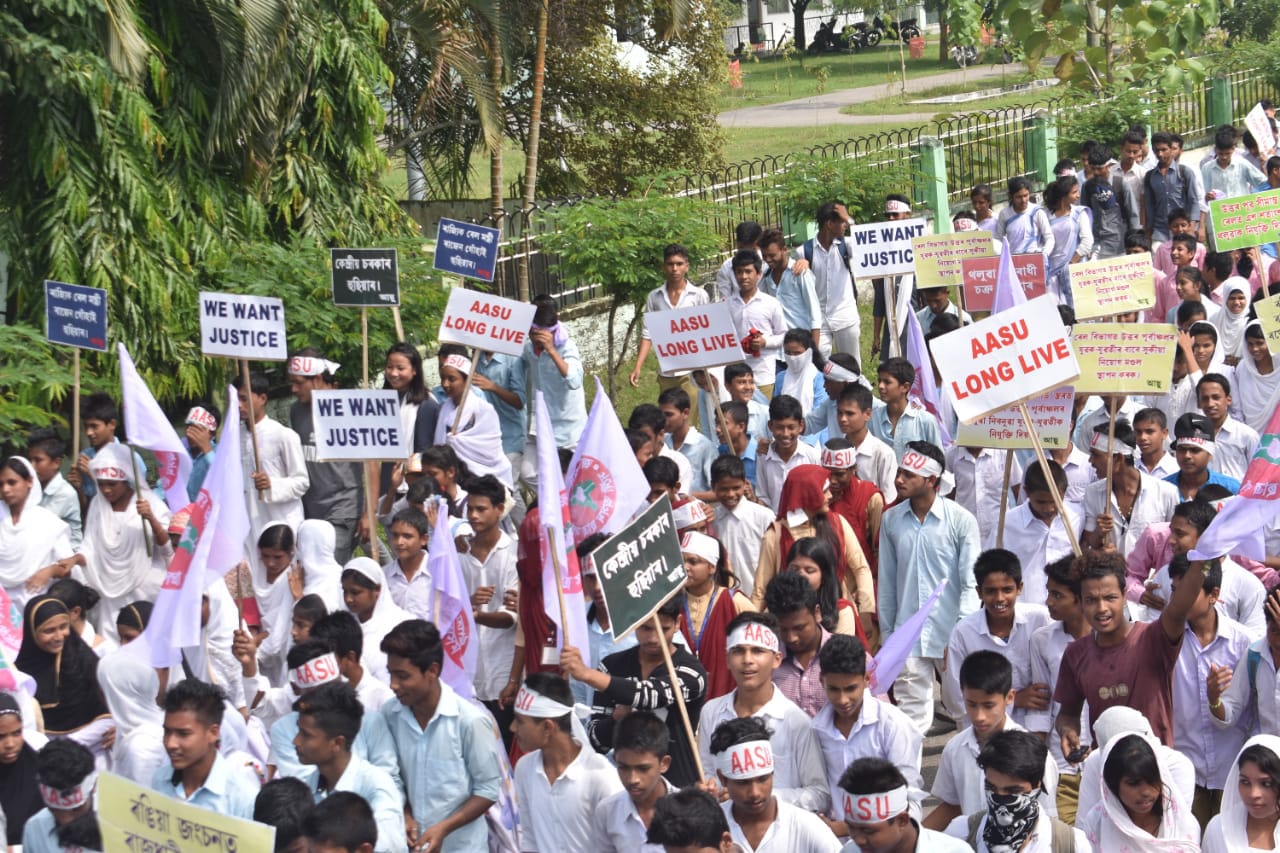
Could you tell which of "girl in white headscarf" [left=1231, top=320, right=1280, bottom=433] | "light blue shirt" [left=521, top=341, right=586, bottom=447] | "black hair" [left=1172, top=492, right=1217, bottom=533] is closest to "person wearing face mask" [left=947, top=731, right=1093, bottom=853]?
"black hair" [left=1172, top=492, right=1217, bottom=533]

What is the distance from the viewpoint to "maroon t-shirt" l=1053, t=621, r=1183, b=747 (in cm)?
679

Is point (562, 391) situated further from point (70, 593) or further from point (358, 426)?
point (70, 593)

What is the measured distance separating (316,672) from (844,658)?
1.97 meters

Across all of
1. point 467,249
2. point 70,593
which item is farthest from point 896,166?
point 70,593

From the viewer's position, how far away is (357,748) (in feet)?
21.7

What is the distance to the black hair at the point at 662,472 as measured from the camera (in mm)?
9078

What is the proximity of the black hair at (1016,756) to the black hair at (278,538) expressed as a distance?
400 cm

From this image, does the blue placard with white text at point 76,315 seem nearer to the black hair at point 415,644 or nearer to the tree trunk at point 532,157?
Result: the black hair at point 415,644

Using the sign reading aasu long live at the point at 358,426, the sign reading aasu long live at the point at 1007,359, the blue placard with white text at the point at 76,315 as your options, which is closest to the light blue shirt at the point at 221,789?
the sign reading aasu long live at the point at 358,426

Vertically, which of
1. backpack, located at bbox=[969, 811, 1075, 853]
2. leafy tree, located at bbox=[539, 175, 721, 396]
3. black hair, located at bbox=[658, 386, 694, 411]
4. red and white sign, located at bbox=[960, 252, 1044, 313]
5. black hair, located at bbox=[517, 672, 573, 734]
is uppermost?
leafy tree, located at bbox=[539, 175, 721, 396]

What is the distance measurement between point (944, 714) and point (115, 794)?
5.25 metres

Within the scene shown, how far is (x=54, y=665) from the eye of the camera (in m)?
7.84

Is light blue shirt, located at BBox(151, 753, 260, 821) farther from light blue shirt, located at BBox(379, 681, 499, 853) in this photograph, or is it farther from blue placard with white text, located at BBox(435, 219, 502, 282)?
blue placard with white text, located at BBox(435, 219, 502, 282)

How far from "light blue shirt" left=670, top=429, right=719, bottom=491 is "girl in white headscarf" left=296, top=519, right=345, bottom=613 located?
8.01 feet
